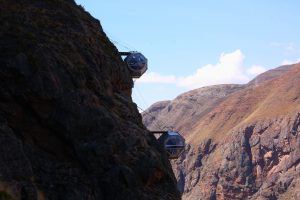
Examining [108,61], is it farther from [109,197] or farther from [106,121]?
[109,197]

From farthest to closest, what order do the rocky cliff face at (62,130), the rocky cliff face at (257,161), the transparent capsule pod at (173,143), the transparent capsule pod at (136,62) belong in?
1. the rocky cliff face at (257,161)
2. the transparent capsule pod at (136,62)
3. the transparent capsule pod at (173,143)
4. the rocky cliff face at (62,130)

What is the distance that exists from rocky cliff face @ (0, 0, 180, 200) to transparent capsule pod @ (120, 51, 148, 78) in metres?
12.7

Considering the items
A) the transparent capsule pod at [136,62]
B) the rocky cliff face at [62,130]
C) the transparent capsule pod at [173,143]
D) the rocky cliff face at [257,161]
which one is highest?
the rocky cliff face at [257,161]

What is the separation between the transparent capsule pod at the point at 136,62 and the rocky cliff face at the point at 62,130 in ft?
41.8

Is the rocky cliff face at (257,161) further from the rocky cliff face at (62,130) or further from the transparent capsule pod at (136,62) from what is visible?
the rocky cliff face at (62,130)

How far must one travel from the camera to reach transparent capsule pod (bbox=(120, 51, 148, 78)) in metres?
32.2

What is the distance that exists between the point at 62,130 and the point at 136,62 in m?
16.2

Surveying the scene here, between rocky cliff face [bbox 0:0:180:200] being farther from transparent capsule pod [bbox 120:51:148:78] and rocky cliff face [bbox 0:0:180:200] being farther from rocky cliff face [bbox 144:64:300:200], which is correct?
rocky cliff face [bbox 144:64:300:200]

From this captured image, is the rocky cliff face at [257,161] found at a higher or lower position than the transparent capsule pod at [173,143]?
higher

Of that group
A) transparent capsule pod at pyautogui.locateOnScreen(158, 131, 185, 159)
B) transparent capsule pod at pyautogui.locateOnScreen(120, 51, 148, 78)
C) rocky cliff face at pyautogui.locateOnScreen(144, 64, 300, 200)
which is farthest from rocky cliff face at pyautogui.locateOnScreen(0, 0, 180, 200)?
rocky cliff face at pyautogui.locateOnScreen(144, 64, 300, 200)

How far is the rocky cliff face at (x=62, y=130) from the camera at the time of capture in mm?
15227

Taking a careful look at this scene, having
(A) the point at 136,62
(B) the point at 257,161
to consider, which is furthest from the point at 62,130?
(B) the point at 257,161

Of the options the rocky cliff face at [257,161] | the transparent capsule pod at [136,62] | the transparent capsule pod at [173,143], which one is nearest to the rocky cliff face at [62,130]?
the transparent capsule pod at [173,143]

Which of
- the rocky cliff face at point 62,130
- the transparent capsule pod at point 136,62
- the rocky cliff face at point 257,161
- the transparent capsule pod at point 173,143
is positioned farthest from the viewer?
the rocky cliff face at point 257,161
